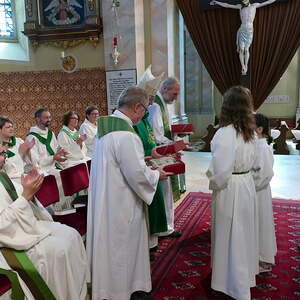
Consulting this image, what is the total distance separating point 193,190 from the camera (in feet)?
20.0

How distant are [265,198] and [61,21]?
24.1ft

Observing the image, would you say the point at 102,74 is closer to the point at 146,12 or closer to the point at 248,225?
the point at 146,12

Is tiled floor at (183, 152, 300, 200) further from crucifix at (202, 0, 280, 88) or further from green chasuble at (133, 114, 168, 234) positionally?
green chasuble at (133, 114, 168, 234)

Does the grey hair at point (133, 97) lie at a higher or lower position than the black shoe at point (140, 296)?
higher

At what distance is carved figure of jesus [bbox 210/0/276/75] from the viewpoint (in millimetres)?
8055

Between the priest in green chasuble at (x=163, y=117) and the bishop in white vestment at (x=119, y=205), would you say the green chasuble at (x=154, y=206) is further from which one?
the bishop in white vestment at (x=119, y=205)

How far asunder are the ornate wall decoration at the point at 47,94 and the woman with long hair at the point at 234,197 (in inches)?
253

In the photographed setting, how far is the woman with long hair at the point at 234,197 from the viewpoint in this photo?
2.55 meters

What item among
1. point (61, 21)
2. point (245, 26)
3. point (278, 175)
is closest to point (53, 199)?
point (278, 175)

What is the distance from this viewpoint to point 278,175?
6945 mm

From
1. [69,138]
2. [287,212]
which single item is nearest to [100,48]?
[69,138]

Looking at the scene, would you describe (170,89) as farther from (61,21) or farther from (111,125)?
(61,21)

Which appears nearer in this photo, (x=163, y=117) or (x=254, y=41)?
(x=163, y=117)

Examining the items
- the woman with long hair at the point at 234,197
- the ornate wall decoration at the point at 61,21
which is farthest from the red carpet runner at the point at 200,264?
the ornate wall decoration at the point at 61,21
